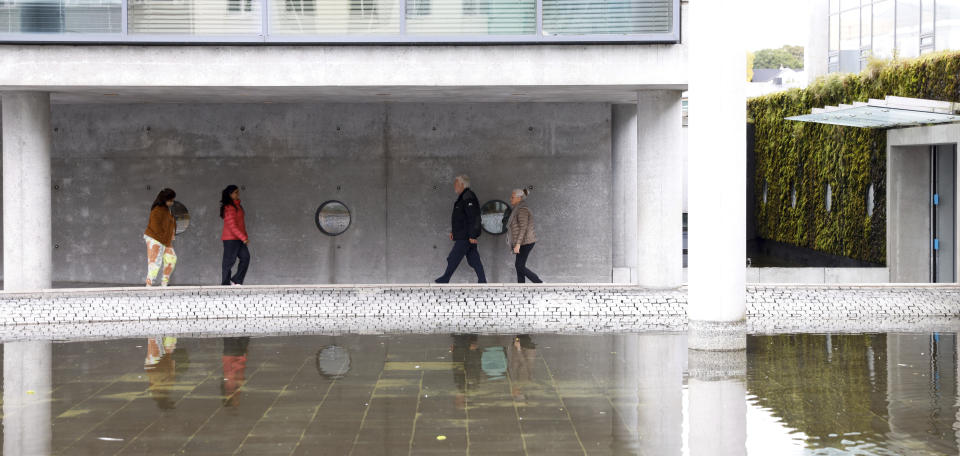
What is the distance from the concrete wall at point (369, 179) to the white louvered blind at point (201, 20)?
429 centimetres

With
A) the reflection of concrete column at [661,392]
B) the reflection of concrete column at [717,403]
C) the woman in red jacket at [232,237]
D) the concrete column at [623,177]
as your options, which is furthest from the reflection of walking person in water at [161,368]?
the concrete column at [623,177]

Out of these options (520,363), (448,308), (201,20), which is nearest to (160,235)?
(201,20)

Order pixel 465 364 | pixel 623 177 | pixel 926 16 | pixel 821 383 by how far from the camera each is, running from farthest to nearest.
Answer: pixel 926 16, pixel 623 177, pixel 465 364, pixel 821 383

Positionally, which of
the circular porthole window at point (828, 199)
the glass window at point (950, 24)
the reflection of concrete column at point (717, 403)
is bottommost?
the reflection of concrete column at point (717, 403)

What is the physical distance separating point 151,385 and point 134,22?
7336mm

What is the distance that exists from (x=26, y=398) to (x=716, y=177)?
6.43 meters

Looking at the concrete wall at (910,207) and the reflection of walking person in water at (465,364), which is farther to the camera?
the concrete wall at (910,207)

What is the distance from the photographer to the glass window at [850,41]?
2772 centimetres

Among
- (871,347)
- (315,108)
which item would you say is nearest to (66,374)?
(871,347)

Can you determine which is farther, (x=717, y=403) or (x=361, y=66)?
(x=361, y=66)

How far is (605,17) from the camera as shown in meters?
15.4

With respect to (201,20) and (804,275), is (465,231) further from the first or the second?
(804,275)

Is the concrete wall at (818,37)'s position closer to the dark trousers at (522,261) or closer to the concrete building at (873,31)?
the concrete building at (873,31)

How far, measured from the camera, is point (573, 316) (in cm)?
1470
